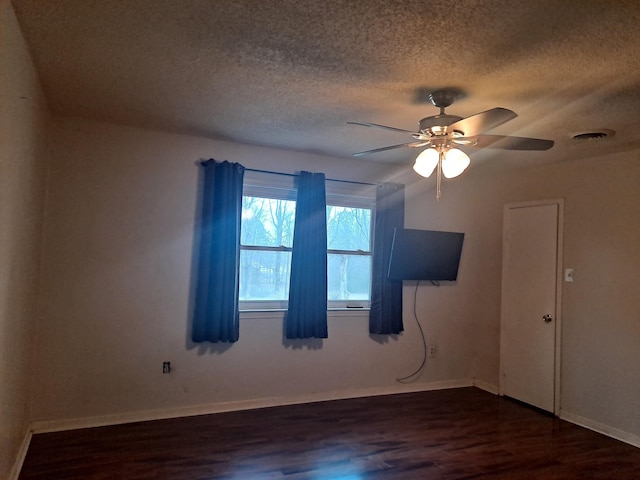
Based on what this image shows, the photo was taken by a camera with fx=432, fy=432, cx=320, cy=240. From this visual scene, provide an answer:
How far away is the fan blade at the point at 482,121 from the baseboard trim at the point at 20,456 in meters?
3.22

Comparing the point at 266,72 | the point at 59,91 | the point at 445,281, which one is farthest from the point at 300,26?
the point at 445,281

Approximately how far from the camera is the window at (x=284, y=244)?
159 inches

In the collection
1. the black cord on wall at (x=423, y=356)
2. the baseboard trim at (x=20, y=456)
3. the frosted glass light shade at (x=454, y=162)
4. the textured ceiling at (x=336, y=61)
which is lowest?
the baseboard trim at (x=20, y=456)

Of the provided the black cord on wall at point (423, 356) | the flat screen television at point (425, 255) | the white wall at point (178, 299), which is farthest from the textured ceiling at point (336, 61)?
the black cord on wall at point (423, 356)

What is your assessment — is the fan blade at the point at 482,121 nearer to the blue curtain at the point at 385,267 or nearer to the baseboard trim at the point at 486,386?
the blue curtain at the point at 385,267

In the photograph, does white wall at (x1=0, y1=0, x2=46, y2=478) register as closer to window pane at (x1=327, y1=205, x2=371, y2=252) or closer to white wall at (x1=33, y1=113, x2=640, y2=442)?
white wall at (x1=33, y1=113, x2=640, y2=442)

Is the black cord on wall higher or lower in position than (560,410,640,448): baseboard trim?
higher

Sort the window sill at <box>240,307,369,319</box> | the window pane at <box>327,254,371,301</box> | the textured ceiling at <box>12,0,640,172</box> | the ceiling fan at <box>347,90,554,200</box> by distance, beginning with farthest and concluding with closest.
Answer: the window pane at <box>327,254,371,301</box> < the window sill at <box>240,307,369,319</box> < the ceiling fan at <box>347,90,554,200</box> < the textured ceiling at <box>12,0,640,172</box>

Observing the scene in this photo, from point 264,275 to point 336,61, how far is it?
7.70ft

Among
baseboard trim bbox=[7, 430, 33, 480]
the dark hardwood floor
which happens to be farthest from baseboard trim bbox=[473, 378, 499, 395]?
baseboard trim bbox=[7, 430, 33, 480]

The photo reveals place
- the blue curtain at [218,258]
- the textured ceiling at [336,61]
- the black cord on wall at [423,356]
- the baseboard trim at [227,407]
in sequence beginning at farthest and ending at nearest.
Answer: the black cord on wall at [423,356], the blue curtain at [218,258], the baseboard trim at [227,407], the textured ceiling at [336,61]

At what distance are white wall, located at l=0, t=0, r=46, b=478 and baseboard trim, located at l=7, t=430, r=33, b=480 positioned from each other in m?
0.02

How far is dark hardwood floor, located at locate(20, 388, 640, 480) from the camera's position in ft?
9.18

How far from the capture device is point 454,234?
4.71m
